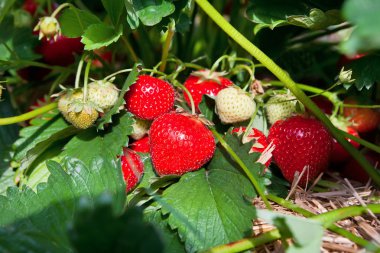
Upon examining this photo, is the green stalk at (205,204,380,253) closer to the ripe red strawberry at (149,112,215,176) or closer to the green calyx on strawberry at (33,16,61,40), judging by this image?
the ripe red strawberry at (149,112,215,176)

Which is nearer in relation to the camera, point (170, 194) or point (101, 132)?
point (170, 194)

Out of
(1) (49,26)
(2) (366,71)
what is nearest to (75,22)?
(1) (49,26)

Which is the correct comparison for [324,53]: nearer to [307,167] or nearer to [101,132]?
[307,167]

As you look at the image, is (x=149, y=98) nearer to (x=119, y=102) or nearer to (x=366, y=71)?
(x=119, y=102)

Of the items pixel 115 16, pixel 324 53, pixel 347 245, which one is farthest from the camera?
pixel 324 53

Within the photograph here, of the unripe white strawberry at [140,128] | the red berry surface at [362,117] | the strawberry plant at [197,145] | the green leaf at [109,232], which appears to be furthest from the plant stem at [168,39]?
the green leaf at [109,232]

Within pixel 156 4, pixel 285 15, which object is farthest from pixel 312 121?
pixel 156 4
